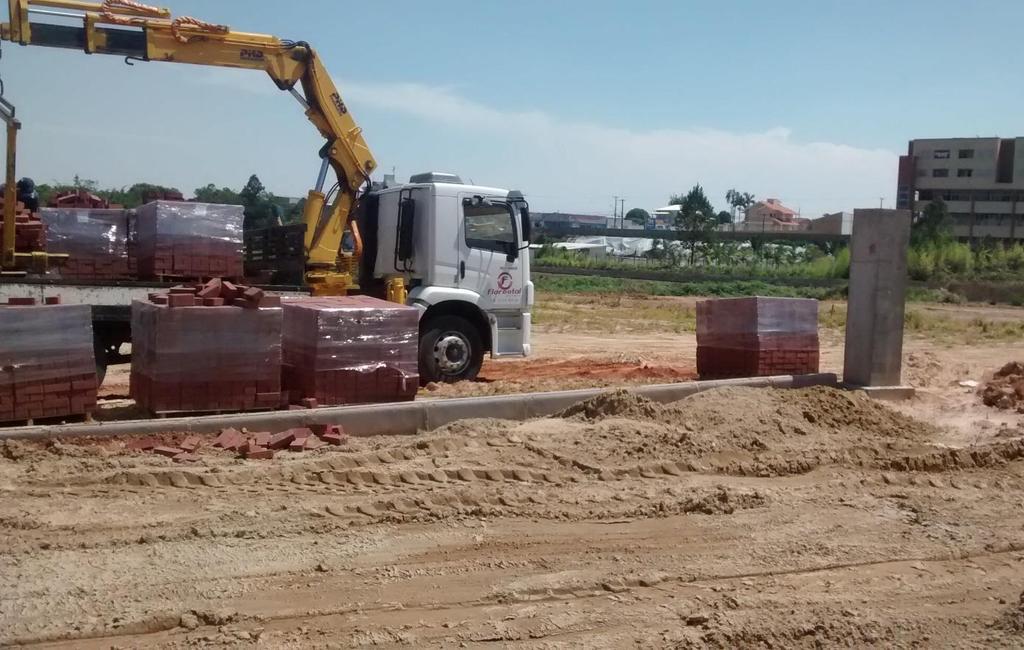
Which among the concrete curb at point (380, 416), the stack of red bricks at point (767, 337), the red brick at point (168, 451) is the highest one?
the stack of red bricks at point (767, 337)

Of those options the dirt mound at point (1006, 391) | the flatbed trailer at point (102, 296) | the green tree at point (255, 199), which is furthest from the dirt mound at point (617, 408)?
the green tree at point (255, 199)

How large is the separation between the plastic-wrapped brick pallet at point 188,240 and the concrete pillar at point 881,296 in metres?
7.35

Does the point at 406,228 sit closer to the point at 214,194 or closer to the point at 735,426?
the point at 735,426

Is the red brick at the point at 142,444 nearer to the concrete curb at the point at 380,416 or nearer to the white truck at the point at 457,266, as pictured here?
the concrete curb at the point at 380,416

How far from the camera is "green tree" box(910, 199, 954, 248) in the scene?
44403 millimetres

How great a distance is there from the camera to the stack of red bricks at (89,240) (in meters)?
10.7

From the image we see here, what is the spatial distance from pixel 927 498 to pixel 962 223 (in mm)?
71427

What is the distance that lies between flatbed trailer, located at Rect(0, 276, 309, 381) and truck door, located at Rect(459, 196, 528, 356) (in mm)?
3821

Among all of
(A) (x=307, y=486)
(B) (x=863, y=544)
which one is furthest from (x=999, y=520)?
(A) (x=307, y=486)

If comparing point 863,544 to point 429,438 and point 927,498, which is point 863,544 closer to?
point 927,498

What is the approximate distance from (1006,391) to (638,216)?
12359cm

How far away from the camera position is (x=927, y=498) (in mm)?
7094

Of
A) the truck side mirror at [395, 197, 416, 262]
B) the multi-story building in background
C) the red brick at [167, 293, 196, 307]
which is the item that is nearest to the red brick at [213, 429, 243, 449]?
the red brick at [167, 293, 196, 307]

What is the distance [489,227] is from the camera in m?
12.5
